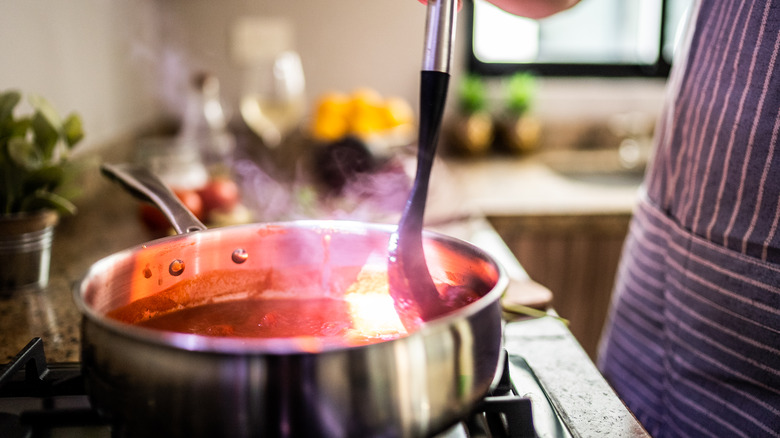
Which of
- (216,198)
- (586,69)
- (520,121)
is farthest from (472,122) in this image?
(216,198)

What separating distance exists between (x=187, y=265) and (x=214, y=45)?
1.72m

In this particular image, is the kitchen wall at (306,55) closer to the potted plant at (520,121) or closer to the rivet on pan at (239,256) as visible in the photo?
the potted plant at (520,121)

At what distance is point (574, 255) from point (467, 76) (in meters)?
0.93

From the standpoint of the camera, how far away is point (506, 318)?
0.71 metres

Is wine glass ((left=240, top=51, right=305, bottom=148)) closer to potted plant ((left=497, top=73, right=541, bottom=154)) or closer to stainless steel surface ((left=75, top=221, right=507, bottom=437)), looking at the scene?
potted plant ((left=497, top=73, right=541, bottom=154))

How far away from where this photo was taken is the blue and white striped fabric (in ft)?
2.00

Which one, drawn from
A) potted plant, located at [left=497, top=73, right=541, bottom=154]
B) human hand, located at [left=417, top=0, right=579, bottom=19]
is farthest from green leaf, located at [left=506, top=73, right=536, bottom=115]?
human hand, located at [left=417, top=0, right=579, bottom=19]

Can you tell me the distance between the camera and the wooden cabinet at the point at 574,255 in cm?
145

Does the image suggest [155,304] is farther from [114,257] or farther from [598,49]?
[598,49]

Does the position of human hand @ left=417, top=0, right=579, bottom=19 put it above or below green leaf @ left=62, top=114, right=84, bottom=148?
above

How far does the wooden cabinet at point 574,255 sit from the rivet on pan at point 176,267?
994mm

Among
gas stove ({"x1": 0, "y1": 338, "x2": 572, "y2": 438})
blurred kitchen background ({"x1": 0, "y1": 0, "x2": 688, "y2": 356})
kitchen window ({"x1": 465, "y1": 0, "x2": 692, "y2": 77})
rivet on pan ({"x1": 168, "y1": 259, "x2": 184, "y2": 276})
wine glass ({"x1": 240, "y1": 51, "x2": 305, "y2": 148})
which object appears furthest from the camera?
kitchen window ({"x1": 465, "y1": 0, "x2": 692, "y2": 77})

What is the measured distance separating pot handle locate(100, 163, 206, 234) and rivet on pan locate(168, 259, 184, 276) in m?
0.03

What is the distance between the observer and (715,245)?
2.17 ft
